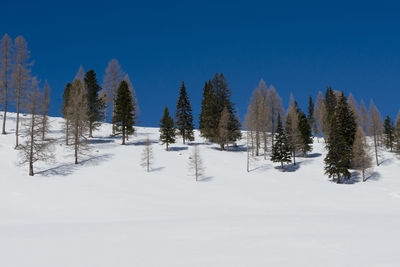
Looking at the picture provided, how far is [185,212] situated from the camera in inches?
679

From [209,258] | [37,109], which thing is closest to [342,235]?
[209,258]

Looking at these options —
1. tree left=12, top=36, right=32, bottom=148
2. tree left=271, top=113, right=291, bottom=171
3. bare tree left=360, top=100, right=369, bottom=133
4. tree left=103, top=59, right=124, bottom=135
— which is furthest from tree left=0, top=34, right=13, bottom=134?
bare tree left=360, top=100, right=369, bottom=133

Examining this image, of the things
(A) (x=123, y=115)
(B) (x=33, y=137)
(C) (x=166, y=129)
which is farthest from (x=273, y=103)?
(B) (x=33, y=137)

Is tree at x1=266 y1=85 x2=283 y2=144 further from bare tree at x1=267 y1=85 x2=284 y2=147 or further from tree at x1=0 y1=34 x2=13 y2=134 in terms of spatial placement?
tree at x1=0 y1=34 x2=13 y2=134

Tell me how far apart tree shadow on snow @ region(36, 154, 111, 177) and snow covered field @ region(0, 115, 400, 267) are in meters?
0.13

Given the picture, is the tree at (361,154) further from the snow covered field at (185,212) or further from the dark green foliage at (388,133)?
the dark green foliage at (388,133)

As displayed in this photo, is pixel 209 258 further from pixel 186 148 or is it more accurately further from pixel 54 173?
pixel 186 148

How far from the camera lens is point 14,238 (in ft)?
27.9

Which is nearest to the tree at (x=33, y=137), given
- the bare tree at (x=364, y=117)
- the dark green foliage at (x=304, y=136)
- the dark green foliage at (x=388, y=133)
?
the dark green foliage at (x=304, y=136)

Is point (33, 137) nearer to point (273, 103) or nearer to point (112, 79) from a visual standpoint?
point (112, 79)

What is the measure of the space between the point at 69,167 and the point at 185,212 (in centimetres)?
2007

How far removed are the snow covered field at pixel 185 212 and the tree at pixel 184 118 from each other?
2.79 m

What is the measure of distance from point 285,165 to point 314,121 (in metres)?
37.5

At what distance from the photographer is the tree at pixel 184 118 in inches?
1964
